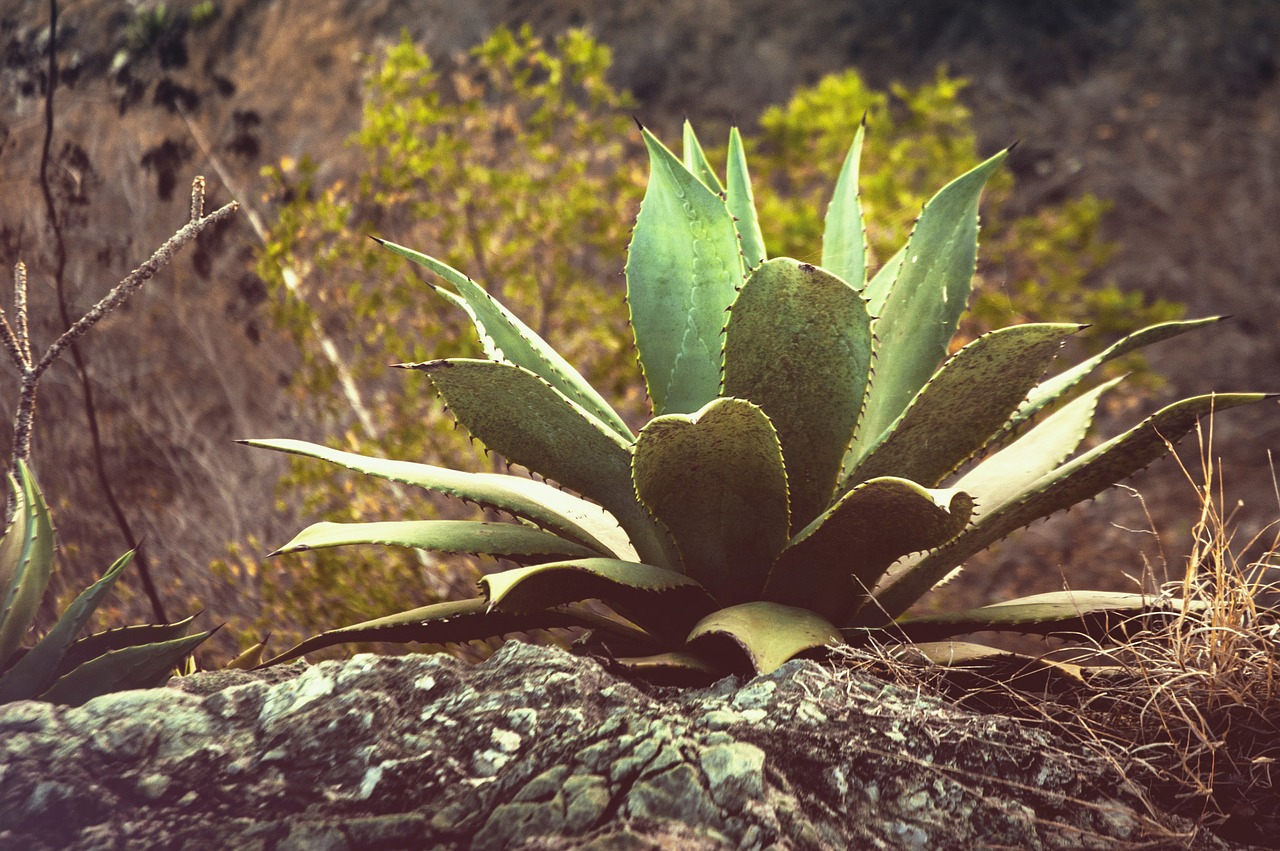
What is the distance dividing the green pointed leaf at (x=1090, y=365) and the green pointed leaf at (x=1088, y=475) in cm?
10

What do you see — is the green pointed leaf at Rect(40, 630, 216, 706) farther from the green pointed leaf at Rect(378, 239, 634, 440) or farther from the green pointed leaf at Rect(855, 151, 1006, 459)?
the green pointed leaf at Rect(855, 151, 1006, 459)

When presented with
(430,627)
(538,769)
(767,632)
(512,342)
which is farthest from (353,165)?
(538,769)

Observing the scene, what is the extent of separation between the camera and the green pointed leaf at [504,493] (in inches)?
52.1

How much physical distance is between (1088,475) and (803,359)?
378 mm

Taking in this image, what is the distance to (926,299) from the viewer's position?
1562 mm

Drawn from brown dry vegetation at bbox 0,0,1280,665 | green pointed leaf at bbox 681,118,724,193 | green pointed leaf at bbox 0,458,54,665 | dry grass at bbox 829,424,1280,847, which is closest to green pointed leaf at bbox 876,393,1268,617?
dry grass at bbox 829,424,1280,847

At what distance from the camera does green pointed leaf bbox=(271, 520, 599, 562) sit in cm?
131

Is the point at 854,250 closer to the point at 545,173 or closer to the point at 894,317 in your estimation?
the point at 894,317

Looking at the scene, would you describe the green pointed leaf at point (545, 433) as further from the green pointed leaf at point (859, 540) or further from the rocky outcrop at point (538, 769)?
the rocky outcrop at point (538, 769)

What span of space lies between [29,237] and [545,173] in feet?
5.90

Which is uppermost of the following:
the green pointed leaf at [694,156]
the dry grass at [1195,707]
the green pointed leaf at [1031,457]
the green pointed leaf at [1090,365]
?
the green pointed leaf at [694,156]

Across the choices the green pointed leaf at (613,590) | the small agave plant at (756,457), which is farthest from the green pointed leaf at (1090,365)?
the green pointed leaf at (613,590)

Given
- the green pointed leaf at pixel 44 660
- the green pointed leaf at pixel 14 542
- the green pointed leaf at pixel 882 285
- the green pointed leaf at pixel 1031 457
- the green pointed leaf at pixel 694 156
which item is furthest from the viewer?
the green pointed leaf at pixel 694 156

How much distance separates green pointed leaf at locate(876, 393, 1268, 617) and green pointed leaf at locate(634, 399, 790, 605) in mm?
221
